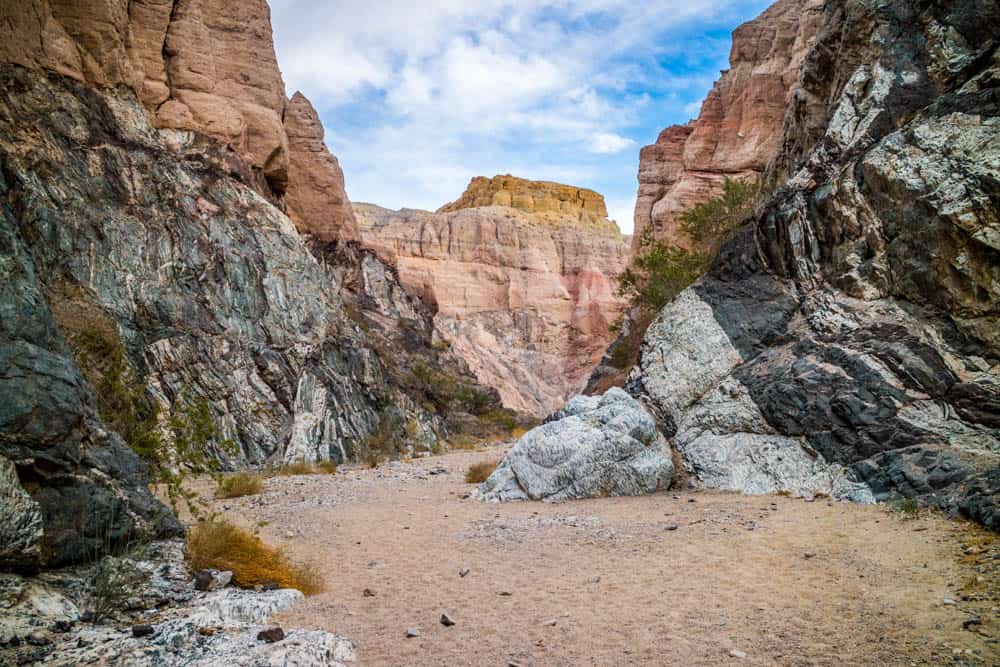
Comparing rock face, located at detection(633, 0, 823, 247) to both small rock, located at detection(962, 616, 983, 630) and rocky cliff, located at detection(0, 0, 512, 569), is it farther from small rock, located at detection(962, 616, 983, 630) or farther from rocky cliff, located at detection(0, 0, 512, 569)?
small rock, located at detection(962, 616, 983, 630)

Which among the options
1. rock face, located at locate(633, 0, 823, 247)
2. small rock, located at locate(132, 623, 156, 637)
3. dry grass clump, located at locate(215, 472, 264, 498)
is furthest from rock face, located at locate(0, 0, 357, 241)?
small rock, located at locate(132, 623, 156, 637)

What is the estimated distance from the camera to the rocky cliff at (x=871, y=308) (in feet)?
25.6

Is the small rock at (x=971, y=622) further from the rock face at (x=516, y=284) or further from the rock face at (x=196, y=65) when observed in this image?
the rock face at (x=516, y=284)

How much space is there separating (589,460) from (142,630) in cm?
704

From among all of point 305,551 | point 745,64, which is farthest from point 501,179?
point 305,551

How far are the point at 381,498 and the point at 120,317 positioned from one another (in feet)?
38.1

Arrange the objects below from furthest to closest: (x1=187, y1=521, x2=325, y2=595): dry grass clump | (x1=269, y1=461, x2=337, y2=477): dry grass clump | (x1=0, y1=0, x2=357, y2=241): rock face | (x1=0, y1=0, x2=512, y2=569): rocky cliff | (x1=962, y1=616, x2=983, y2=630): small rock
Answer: (x1=0, y1=0, x2=357, y2=241): rock face → (x1=0, y1=0, x2=512, y2=569): rocky cliff → (x1=269, y1=461, x2=337, y2=477): dry grass clump → (x1=187, y1=521, x2=325, y2=595): dry grass clump → (x1=962, y1=616, x2=983, y2=630): small rock

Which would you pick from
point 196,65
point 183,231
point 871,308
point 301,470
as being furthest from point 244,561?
point 196,65

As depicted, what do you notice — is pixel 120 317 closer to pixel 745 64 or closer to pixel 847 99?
pixel 847 99

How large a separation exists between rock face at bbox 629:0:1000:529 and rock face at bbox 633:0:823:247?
1983cm

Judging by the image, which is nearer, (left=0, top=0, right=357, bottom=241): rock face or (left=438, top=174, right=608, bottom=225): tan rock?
(left=0, top=0, right=357, bottom=241): rock face

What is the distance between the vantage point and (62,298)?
1593 centimetres

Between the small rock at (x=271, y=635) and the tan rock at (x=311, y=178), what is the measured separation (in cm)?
3069

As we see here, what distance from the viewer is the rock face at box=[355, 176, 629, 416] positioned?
190 feet
